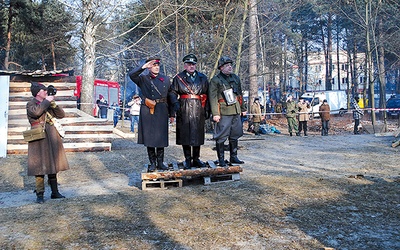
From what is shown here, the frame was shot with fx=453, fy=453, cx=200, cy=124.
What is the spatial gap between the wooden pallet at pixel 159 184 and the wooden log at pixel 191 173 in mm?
69

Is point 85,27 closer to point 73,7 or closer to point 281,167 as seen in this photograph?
point 73,7

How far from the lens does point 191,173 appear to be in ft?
23.2

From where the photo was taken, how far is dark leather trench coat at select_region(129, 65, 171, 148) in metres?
7.14

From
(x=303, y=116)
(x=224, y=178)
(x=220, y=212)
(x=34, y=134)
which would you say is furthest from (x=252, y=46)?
(x=220, y=212)

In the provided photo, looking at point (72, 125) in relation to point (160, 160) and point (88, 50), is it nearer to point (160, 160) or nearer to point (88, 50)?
point (88, 50)

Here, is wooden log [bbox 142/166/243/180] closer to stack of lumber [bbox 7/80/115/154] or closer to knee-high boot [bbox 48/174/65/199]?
knee-high boot [bbox 48/174/65/199]

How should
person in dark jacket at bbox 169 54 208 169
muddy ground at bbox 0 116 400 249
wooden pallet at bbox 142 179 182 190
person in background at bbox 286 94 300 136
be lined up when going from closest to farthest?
1. muddy ground at bbox 0 116 400 249
2. wooden pallet at bbox 142 179 182 190
3. person in dark jacket at bbox 169 54 208 169
4. person in background at bbox 286 94 300 136

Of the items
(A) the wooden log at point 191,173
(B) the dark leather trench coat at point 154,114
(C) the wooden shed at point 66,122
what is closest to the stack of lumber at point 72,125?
(C) the wooden shed at point 66,122

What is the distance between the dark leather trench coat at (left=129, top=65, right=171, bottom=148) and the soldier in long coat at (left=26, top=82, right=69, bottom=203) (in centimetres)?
126

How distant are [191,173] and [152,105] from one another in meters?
1.23

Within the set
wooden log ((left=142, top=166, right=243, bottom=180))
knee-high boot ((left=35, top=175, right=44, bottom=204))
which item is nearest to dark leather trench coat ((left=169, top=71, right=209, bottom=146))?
wooden log ((left=142, top=166, right=243, bottom=180))

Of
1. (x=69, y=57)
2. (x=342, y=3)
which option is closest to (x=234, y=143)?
(x=342, y=3)

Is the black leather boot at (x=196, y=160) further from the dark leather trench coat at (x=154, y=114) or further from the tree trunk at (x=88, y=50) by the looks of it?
the tree trunk at (x=88, y=50)

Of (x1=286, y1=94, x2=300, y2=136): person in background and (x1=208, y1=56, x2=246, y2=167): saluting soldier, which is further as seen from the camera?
(x1=286, y1=94, x2=300, y2=136): person in background
